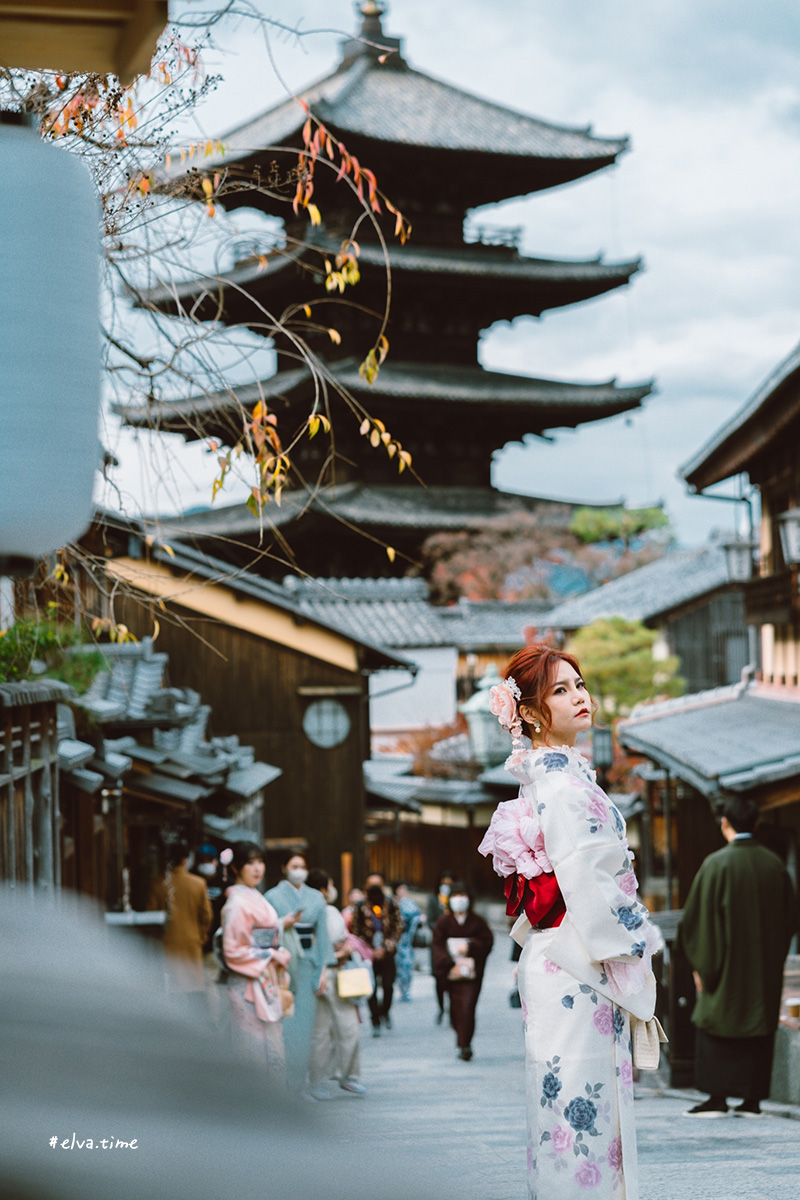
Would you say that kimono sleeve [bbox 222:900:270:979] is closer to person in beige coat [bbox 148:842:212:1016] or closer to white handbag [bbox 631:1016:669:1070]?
person in beige coat [bbox 148:842:212:1016]

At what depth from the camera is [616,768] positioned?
25.4m

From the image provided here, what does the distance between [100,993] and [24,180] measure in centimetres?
139

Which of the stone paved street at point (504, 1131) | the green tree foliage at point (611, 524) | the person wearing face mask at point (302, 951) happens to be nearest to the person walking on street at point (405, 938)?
the stone paved street at point (504, 1131)

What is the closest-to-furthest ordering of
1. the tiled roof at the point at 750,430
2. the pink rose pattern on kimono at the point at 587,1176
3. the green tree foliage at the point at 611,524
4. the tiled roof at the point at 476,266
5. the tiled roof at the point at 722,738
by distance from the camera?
the pink rose pattern on kimono at the point at 587,1176 < the tiled roof at the point at 722,738 < the tiled roof at the point at 750,430 < the tiled roof at the point at 476,266 < the green tree foliage at the point at 611,524

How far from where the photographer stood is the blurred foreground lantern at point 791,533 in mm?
11744

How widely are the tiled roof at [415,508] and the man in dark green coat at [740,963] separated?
23331 millimetres

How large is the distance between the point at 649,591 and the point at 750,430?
17829 mm

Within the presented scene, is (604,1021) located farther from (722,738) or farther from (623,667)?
(623,667)

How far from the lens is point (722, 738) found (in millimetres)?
13672

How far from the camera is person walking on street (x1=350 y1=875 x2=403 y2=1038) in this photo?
14.0 meters

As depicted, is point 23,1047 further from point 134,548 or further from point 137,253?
point 134,548

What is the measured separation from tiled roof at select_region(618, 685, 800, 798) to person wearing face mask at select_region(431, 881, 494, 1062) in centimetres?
223

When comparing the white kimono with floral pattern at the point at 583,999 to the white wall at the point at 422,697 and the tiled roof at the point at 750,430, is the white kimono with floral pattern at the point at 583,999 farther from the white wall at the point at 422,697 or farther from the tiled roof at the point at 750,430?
the white wall at the point at 422,697

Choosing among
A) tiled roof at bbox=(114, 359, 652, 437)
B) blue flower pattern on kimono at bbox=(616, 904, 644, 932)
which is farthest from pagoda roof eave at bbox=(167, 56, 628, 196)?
blue flower pattern on kimono at bbox=(616, 904, 644, 932)
